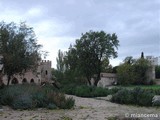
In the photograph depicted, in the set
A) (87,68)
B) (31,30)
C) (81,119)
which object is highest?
(31,30)

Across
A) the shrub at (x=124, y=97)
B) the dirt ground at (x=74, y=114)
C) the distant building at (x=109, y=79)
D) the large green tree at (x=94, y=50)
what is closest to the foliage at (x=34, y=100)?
the dirt ground at (x=74, y=114)

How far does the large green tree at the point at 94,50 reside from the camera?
47688 millimetres

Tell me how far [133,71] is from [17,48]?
54.7m

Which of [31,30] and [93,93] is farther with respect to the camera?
[31,30]

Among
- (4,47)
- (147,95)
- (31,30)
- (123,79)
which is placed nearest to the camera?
(147,95)

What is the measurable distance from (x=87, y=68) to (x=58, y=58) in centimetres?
3734

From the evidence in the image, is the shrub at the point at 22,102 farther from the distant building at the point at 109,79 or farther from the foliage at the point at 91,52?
the distant building at the point at 109,79

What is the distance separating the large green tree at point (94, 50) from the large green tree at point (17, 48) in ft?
44.0

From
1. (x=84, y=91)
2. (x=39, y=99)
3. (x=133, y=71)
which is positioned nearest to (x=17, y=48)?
(x=84, y=91)

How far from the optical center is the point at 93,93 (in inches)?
1314

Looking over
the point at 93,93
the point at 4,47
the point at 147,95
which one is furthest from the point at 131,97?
the point at 4,47

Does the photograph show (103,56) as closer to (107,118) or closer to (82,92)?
(82,92)

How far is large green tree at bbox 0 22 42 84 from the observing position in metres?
32.4

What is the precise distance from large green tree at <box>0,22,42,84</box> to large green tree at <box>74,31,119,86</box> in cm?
1342
